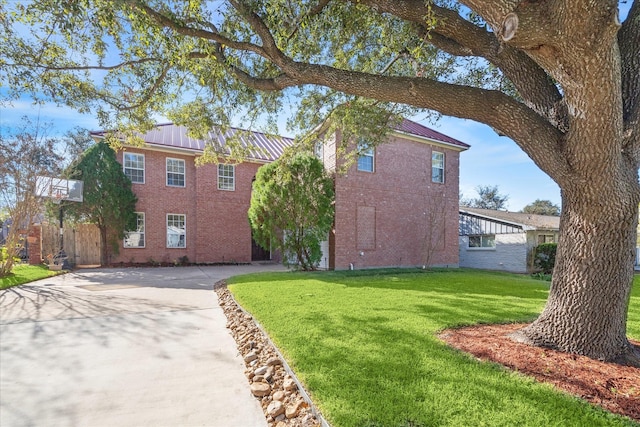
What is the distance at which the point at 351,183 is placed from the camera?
12836 mm

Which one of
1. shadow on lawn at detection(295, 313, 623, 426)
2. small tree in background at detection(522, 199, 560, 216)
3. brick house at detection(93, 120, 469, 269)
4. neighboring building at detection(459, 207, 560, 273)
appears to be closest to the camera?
shadow on lawn at detection(295, 313, 623, 426)

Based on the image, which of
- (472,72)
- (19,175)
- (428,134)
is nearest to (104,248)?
(19,175)

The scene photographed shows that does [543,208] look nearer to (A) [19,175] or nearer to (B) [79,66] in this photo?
(B) [79,66]

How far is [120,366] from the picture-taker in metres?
3.58

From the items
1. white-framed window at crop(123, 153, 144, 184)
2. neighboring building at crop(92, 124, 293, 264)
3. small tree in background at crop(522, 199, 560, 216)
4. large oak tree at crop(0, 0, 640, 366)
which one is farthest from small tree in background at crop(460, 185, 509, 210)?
large oak tree at crop(0, 0, 640, 366)

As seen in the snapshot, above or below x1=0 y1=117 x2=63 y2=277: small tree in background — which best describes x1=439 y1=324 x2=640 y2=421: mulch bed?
below

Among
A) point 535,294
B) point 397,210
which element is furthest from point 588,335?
point 397,210

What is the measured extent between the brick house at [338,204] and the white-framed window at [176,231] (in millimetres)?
45

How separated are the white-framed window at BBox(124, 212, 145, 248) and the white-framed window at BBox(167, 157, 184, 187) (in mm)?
2057

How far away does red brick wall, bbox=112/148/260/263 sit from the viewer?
15234mm

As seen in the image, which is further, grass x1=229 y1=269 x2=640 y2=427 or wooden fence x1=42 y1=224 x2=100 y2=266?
wooden fence x1=42 y1=224 x2=100 y2=266

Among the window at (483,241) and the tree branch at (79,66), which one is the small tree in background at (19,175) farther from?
the window at (483,241)

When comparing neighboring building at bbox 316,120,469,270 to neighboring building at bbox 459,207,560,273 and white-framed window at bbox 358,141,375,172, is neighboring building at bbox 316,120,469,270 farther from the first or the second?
neighboring building at bbox 459,207,560,273

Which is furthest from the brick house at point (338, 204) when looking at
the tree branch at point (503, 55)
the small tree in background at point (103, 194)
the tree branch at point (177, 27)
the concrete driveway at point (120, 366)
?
the tree branch at point (503, 55)
